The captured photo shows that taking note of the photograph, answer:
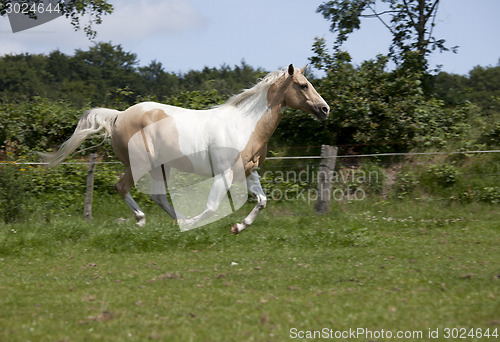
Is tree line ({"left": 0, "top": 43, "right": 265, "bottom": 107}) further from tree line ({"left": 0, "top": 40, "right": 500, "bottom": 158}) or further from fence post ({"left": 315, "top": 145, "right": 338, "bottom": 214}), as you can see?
fence post ({"left": 315, "top": 145, "right": 338, "bottom": 214})

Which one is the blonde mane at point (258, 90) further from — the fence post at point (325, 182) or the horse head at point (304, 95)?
the fence post at point (325, 182)

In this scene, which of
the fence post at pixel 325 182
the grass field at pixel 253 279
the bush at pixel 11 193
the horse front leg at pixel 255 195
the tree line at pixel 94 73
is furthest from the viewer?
the tree line at pixel 94 73

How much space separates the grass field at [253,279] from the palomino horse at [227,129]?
3.17 feet

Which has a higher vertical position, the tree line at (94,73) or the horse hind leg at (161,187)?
the tree line at (94,73)

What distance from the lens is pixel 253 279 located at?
20.0ft

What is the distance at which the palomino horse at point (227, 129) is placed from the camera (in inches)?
318

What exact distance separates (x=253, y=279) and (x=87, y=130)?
446 centimetres

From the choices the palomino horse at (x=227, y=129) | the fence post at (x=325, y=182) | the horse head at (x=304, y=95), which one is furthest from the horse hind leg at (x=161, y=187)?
the fence post at (x=325, y=182)

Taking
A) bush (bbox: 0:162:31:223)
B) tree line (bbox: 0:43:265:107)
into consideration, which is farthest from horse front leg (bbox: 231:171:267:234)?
tree line (bbox: 0:43:265:107)

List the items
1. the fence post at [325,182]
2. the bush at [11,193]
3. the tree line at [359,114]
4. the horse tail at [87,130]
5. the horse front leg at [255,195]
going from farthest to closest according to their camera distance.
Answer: the tree line at [359,114]
the fence post at [325,182]
the bush at [11,193]
the horse tail at [87,130]
the horse front leg at [255,195]

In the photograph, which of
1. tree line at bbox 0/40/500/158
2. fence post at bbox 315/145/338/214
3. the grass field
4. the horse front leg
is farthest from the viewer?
tree line at bbox 0/40/500/158

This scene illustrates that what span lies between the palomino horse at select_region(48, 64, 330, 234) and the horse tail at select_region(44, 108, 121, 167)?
0.35 m

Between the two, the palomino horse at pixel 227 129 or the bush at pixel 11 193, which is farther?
the bush at pixel 11 193

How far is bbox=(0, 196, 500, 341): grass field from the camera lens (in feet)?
14.4
